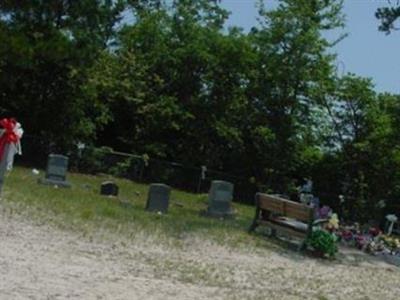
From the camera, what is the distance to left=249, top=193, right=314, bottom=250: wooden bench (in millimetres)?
15237

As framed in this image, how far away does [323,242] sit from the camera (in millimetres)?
14867

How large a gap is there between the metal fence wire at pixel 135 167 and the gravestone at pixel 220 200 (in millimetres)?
9554

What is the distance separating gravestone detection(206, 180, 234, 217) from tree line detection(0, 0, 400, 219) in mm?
10974

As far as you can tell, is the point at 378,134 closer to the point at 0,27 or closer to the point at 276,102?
the point at 276,102

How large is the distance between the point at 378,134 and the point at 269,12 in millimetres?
6903

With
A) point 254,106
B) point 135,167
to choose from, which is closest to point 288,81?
point 254,106

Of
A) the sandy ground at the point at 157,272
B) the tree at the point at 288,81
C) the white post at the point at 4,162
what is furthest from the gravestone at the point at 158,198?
the tree at the point at 288,81

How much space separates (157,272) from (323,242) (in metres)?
5.64

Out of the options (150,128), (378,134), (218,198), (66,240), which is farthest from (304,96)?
(66,240)

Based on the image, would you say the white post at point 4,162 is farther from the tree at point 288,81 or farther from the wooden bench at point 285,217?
the tree at point 288,81

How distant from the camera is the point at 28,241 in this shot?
10766mm

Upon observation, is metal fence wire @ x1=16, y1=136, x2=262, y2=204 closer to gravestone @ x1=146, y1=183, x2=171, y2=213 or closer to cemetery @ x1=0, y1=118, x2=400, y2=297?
cemetery @ x1=0, y1=118, x2=400, y2=297

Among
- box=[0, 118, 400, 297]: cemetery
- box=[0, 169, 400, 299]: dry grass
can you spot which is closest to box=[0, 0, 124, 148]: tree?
box=[0, 118, 400, 297]: cemetery

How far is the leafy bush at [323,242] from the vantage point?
14836 mm
